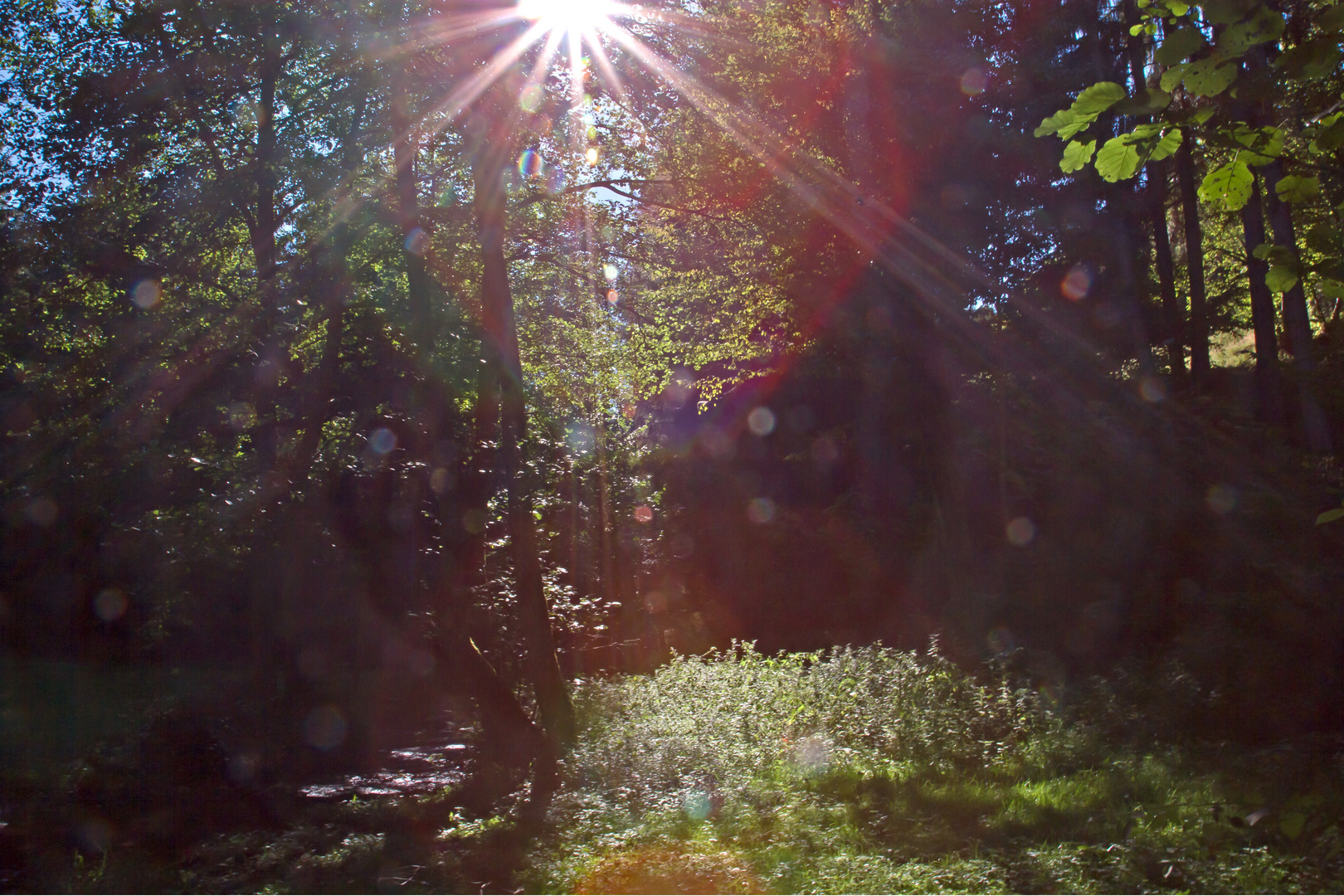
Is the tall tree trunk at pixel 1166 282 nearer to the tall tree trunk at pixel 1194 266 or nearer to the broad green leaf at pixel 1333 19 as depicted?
the tall tree trunk at pixel 1194 266

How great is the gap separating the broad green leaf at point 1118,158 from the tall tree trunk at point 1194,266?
60.5ft

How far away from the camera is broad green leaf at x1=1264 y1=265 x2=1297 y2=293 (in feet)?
11.2

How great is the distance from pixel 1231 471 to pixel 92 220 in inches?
644

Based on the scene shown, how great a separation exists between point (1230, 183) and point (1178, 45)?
62cm

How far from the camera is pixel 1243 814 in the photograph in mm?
4984

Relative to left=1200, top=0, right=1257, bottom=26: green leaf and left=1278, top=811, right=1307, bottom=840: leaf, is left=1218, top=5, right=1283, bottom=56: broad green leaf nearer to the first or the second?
left=1200, top=0, right=1257, bottom=26: green leaf

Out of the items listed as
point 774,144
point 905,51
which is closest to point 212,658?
point 774,144

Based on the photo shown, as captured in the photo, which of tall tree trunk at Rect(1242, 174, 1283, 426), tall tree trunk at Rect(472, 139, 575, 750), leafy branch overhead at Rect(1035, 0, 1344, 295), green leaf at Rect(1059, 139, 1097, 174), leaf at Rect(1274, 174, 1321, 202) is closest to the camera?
leafy branch overhead at Rect(1035, 0, 1344, 295)

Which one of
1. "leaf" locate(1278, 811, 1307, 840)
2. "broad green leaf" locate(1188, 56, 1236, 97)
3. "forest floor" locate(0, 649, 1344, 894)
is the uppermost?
"broad green leaf" locate(1188, 56, 1236, 97)

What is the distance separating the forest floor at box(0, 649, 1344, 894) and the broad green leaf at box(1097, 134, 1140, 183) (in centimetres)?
259

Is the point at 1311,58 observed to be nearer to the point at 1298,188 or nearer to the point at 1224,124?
the point at 1224,124

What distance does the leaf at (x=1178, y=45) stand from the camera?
3150 mm

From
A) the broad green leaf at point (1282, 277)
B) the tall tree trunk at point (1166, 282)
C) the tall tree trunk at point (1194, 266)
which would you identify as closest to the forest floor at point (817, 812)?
the broad green leaf at point (1282, 277)

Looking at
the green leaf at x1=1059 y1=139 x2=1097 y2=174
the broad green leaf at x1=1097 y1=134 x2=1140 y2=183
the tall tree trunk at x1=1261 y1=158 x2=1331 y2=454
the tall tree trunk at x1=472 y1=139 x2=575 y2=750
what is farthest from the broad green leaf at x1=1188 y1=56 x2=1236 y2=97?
the tall tree trunk at x1=1261 y1=158 x2=1331 y2=454
